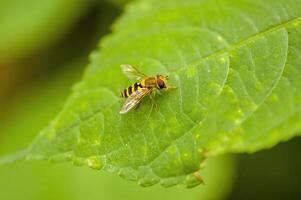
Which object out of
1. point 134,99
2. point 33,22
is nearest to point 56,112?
point 33,22

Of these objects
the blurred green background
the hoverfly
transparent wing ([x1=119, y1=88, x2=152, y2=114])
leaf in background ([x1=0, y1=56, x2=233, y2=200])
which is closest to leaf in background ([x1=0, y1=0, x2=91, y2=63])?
the blurred green background

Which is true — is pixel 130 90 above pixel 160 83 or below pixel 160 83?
above

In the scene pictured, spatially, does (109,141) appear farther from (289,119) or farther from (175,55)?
(289,119)

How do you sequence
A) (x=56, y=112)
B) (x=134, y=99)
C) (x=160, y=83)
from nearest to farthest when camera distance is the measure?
(x=160, y=83) < (x=134, y=99) < (x=56, y=112)

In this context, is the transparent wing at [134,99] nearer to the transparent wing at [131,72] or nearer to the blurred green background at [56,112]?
the transparent wing at [131,72]

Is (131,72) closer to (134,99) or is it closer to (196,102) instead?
(134,99)

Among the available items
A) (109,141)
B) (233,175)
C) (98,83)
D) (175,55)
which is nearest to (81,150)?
(109,141)
